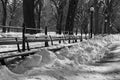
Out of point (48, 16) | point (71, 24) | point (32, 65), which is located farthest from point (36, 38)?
point (48, 16)

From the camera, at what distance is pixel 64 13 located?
53.6 m

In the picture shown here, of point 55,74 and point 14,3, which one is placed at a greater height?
point 14,3

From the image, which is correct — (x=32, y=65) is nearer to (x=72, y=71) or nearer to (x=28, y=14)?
(x=72, y=71)

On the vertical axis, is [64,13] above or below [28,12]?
above

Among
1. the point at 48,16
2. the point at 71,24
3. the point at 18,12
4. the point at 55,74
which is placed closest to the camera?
the point at 55,74

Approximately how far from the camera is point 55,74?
6273 mm

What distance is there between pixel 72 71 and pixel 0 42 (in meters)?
2.97

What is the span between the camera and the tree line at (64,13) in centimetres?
1770

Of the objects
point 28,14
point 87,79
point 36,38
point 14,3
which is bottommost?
point 87,79

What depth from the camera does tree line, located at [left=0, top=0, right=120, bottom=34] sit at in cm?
1770

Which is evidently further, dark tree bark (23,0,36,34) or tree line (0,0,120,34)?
tree line (0,0,120,34)

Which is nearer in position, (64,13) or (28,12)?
(28,12)

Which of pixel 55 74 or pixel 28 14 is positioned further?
pixel 28 14

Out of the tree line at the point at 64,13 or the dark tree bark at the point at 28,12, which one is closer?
the dark tree bark at the point at 28,12
